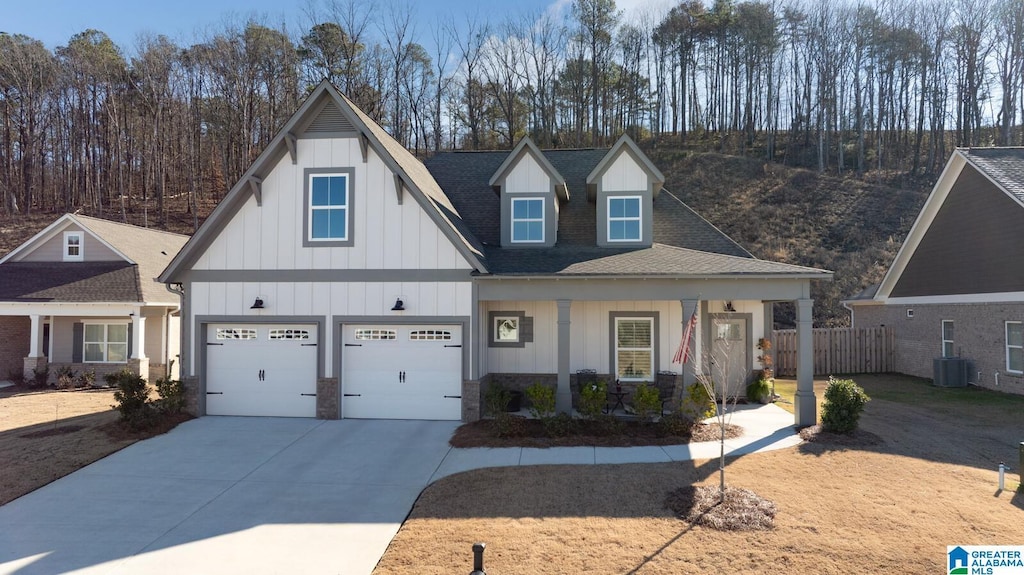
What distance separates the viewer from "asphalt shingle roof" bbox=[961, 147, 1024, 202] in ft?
49.4

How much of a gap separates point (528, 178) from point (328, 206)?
528cm

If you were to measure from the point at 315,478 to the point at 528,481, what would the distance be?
3.53m

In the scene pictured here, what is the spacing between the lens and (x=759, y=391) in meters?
14.1

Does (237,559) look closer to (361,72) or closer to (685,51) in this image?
(361,72)

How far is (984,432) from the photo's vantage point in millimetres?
11203

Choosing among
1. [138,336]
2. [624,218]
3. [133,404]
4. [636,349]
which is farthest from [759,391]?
[138,336]

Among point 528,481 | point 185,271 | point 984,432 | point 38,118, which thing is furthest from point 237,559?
point 38,118

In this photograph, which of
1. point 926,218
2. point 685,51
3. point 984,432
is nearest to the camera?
point 984,432

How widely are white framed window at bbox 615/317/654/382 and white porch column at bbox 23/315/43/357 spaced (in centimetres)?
1947

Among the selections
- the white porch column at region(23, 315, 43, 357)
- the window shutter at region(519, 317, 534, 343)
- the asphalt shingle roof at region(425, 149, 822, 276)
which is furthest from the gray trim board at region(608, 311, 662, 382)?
the white porch column at region(23, 315, 43, 357)

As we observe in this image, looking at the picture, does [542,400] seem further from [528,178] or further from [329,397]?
[528,178]

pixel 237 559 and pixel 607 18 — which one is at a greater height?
pixel 607 18

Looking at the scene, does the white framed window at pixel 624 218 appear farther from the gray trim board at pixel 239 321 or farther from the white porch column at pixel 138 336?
the white porch column at pixel 138 336

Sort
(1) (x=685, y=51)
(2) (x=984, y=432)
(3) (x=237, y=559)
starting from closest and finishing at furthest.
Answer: (3) (x=237, y=559) < (2) (x=984, y=432) < (1) (x=685, y=51)
